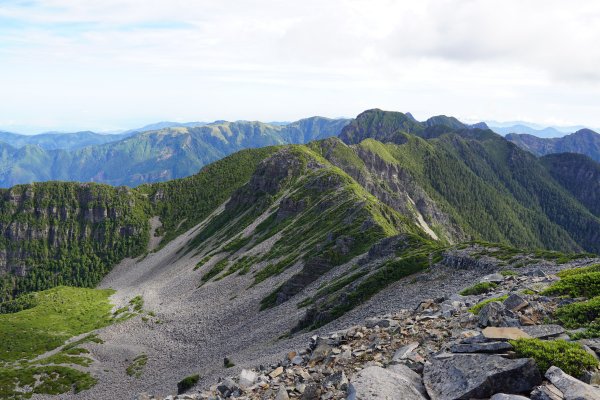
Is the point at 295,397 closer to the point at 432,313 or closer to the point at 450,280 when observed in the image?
the point at 432,313

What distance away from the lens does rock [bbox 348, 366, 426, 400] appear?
623 inches

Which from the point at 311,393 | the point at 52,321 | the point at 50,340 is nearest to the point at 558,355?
the point at 311,393

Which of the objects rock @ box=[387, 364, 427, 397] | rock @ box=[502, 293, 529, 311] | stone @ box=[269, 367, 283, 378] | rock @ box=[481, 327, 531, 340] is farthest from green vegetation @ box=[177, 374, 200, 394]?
rock @ box=[481, 327, 531, 340]

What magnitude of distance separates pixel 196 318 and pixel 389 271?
61.5m

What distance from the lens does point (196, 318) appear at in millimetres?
106562

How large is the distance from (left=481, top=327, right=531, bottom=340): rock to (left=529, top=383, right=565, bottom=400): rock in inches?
134

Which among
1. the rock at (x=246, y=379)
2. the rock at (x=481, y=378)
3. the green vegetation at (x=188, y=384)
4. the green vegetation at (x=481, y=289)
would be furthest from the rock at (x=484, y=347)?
the green vegetation at (x=188, y=384)

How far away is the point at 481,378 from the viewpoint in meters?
15.2

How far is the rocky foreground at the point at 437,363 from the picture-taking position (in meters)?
14.9

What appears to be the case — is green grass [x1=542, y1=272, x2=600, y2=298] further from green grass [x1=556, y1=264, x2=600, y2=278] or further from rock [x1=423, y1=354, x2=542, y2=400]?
rock [x1=423, y1=354, x2=542, y2=400]

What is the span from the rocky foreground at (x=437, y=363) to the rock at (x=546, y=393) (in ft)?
0.11

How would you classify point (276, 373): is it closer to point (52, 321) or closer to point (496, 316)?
point (496, 316)

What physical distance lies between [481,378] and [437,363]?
108 inches

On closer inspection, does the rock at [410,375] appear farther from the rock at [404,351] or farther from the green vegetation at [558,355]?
the green vegetation at [558,355]
